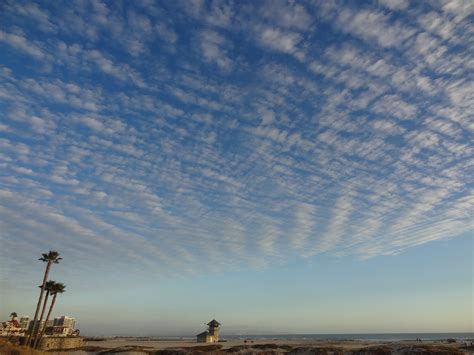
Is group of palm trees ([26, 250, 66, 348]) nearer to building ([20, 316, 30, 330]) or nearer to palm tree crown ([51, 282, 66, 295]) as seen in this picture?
palm tree crown ([51, 282, 66, 295])

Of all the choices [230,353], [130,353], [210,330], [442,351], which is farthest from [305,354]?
[210,330]

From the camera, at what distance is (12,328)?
268 ft

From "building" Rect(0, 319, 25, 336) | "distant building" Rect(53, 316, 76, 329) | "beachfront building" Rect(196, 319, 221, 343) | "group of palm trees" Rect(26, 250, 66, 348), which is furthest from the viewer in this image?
"distant building" Rect(53, 316, 76, 329)

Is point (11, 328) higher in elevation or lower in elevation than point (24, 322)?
lower

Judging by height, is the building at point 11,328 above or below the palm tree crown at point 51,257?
below

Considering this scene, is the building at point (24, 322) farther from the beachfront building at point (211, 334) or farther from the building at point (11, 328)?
the beachfront building at point (211, 334)

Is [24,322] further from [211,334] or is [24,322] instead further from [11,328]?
[211,334]

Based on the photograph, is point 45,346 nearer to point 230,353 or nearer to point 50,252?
point 50,252

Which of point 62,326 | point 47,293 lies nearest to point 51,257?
point 47,293

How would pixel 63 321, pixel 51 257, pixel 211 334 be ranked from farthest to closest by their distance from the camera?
1. pixel 63 321
2. pixel 211 334
3. pixel 51 257

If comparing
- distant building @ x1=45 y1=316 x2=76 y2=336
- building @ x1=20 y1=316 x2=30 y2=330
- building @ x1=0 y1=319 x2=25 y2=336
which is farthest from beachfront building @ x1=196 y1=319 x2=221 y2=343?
building @ x1=20 y1=316 x2=30 y2=330

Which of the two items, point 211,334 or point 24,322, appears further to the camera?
point 24,322

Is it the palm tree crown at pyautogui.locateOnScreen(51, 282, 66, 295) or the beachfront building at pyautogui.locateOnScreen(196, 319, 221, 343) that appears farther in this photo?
the beachfront building at pyautogui.locateOnScreen(196, 319, 221, 343)

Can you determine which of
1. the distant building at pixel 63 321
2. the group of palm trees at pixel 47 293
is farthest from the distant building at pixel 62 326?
the group of palm trees at pixel 47 293
